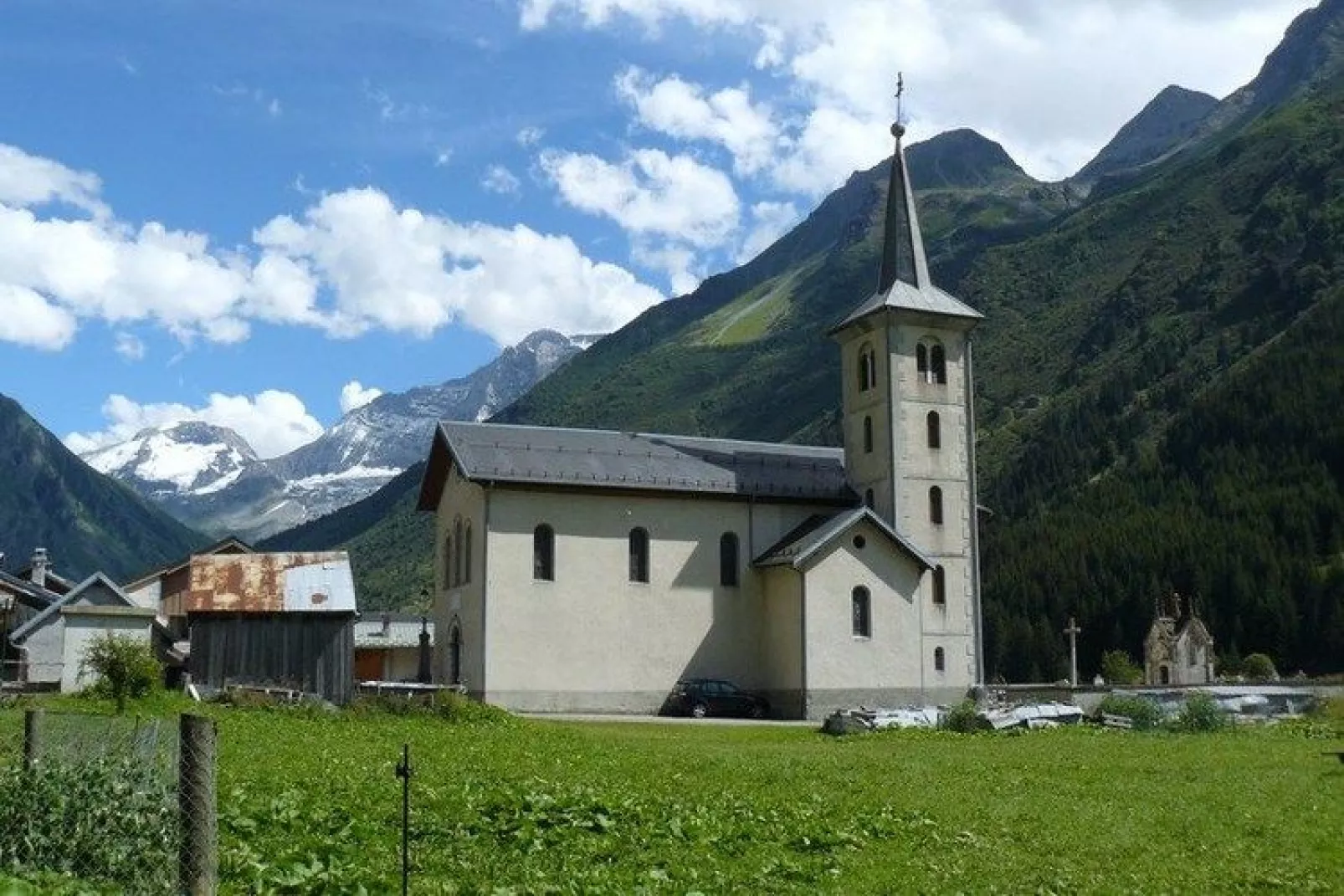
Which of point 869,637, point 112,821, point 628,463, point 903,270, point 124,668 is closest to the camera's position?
point 112,821

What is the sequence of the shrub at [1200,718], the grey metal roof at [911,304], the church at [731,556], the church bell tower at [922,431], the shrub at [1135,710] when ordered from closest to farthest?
the shrub at [1200,718] → the shrub at [1135,710] → the church at [731,556] → the church bell tower at [922,431] → the grey metal roof at [911,304]

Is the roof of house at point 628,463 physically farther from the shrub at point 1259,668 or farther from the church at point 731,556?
the shrub at point 1259,668

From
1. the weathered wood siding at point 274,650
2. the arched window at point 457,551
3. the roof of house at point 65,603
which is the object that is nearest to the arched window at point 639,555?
the arched window at point 457,551

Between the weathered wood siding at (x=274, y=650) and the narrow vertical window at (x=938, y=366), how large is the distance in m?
23.9

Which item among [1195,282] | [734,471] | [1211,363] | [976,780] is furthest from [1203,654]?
[1195,282]

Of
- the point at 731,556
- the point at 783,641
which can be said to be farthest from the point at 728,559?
the point at 783,641

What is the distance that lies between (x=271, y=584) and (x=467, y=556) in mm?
6809

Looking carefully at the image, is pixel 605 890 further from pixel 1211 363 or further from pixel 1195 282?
pixel 1195 282

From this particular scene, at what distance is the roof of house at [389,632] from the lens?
263 ft

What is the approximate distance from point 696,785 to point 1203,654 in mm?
72792

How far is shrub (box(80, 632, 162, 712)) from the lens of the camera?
111 ft

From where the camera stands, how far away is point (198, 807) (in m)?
9.66

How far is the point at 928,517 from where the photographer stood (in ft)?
167

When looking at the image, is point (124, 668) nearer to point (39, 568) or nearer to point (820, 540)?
point (820, 540)
